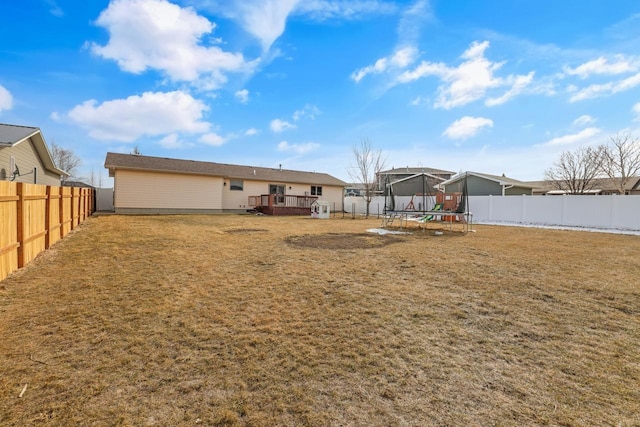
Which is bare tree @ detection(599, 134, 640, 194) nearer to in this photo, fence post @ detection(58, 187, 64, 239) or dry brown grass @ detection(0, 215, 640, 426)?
dry brown grass @ detection(0, 215, 640, 426)

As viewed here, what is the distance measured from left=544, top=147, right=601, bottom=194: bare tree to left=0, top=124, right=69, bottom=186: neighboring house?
Answer: 125 ft

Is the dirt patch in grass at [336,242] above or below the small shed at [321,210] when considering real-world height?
below

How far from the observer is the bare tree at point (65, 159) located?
37.2m

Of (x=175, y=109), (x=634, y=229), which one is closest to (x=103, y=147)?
(x=175, y=109)

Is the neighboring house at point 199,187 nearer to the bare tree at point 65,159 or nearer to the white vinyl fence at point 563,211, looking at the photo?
the white vinyl fence at point 563,211

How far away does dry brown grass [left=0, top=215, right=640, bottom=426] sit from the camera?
73.9 inches

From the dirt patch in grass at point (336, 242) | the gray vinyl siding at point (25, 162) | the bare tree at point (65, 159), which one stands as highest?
the bare tree at point (65, 159)

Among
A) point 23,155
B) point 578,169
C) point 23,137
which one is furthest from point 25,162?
point 578,169

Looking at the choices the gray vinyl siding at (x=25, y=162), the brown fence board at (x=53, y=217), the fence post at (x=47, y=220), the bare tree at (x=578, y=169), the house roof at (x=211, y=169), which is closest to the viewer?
the fence post at (x=47, y=220)

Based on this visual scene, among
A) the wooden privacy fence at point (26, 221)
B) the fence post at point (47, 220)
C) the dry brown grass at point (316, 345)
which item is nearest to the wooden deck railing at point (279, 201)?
the wooden privacy fence at point (26, 221)

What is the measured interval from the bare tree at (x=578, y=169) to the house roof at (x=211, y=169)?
21.8 m

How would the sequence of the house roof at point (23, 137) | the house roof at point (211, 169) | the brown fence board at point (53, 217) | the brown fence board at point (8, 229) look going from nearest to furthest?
1. the brown fence board at point (8, 229)
2. the brown fence board at point (53, 217)
3. the house roof at point (23, 137)
4. the house roof at point (211, 169)

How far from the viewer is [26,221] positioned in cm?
502

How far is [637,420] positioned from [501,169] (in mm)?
41908
